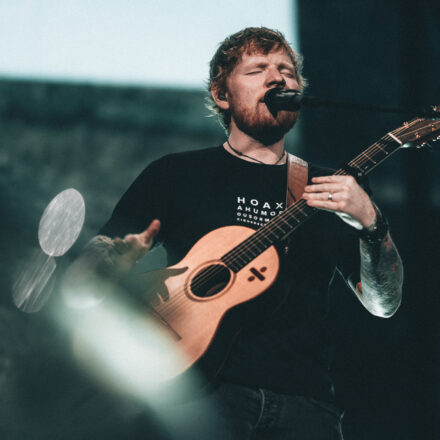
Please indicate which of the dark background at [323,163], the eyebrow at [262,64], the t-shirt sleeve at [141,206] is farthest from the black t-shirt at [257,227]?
the dark background at [323,163]

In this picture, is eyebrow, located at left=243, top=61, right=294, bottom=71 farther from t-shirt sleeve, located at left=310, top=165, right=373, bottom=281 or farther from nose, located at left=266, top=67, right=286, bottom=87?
t-shirt sleeve, located at left=310, top=165, right=373, bottom=281

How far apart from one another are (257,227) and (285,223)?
113 millimetres

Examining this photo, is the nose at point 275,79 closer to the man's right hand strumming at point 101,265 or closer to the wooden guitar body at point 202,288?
the wooden guitar body at point 202,288

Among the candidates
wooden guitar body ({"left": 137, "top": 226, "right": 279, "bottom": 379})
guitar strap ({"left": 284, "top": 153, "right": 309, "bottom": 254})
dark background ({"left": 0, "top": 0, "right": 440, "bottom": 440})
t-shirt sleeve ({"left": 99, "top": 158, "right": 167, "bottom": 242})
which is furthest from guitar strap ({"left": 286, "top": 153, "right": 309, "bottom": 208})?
dark background ({"left": 0, "top": 0, "right": 440, "bottom": 440})

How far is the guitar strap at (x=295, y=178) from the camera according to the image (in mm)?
1572

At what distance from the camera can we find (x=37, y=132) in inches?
83.5

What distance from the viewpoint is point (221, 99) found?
6.41ft

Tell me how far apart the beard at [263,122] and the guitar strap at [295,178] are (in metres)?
0.11

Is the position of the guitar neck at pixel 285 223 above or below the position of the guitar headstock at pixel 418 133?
below

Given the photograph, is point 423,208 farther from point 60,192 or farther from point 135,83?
point 60,192

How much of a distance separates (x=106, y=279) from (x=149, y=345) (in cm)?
23

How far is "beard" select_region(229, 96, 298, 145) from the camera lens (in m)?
1.67

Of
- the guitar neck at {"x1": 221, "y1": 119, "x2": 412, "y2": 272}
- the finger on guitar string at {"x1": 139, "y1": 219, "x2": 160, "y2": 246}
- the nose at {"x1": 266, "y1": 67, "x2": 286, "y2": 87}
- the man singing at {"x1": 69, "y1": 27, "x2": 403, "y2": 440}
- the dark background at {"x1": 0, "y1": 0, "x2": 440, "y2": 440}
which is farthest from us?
the dark background at {"x1": 0, "y1": 0, "x2": 440, "y2": 440}

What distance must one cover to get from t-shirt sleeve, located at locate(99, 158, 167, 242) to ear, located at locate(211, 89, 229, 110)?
1.39 feet
